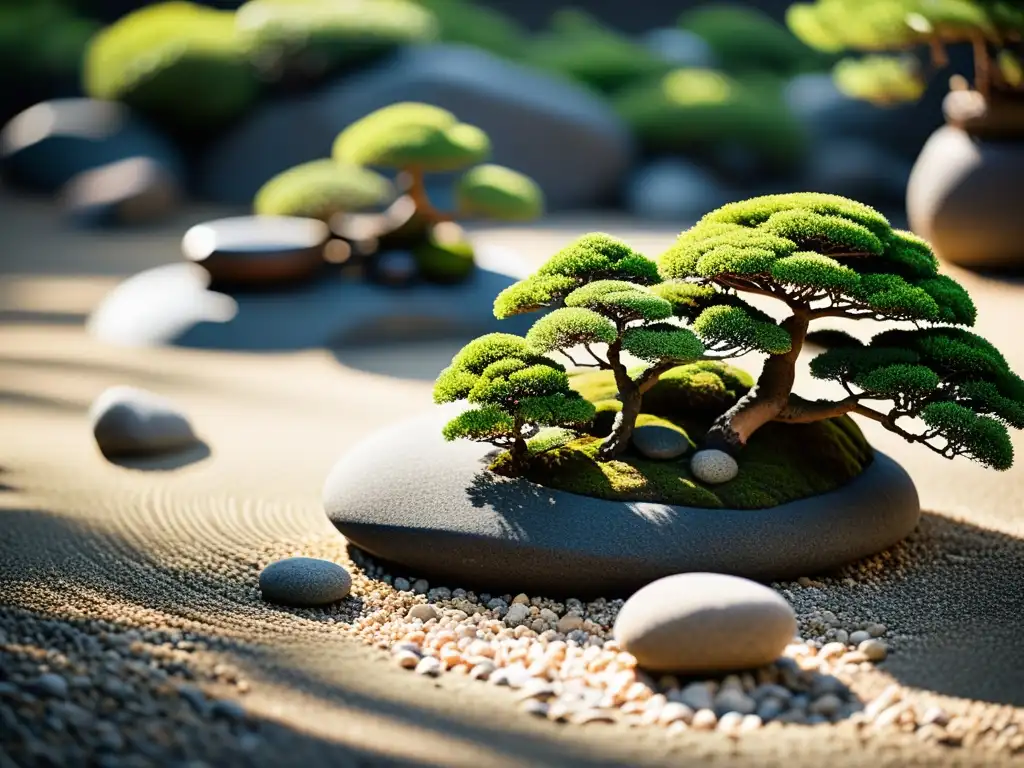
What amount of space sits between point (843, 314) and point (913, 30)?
4.36m

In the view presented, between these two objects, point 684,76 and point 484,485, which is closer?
point 484,485

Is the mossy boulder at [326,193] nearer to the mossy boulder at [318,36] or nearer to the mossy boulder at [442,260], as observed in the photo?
the mossy boulder at [442,260]

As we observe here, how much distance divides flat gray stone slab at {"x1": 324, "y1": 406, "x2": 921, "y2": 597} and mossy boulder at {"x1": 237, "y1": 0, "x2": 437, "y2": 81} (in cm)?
804

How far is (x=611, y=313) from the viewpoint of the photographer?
12.1ft

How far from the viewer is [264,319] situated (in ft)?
22.2

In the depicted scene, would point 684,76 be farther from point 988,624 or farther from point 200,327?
point 988,624

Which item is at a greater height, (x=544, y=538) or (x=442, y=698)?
(x=544, y=538)

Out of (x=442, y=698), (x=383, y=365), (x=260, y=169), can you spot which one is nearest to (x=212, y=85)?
(x=260, y=169)

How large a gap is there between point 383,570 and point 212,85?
8.27m

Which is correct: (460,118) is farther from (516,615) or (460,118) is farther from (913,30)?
(516,615)

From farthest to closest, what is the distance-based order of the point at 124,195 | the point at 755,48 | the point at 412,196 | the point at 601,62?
the point at 755,48, the point at 601,62, the point at 124,195, the point at 412,196

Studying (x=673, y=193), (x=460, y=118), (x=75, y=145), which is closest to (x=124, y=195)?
(x=75, y=145)

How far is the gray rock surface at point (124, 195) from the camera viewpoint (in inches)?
407

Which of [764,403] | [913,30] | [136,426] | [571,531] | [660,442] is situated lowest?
[571,531]
